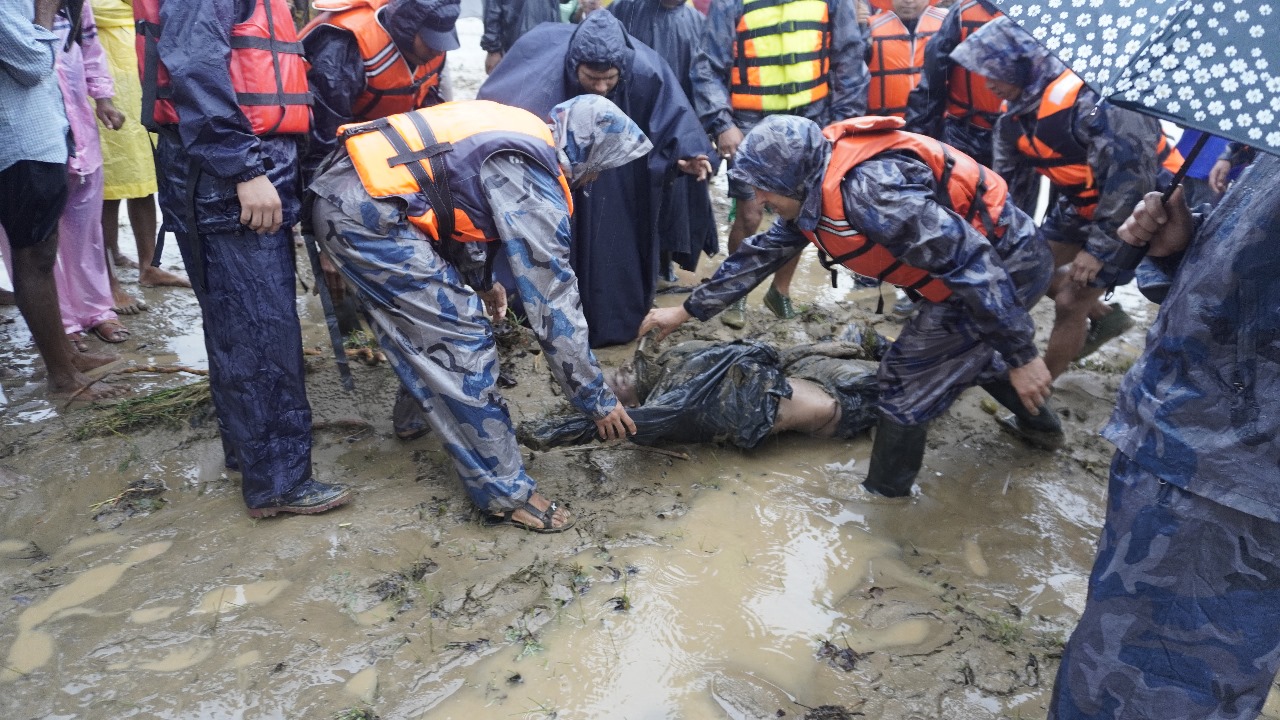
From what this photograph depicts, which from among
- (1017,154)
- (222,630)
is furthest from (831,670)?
(1017,154)

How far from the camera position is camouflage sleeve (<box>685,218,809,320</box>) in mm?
3127

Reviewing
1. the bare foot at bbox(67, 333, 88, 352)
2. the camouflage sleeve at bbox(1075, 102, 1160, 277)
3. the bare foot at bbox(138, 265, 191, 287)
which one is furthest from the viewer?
the bare foot at bbox(138, 265, 191, 287)

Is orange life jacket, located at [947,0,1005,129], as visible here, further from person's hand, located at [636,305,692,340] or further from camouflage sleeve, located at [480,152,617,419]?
camouflage sleeve, located at [480,152,617,419]

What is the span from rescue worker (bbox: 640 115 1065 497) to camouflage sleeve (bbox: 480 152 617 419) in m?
0.65

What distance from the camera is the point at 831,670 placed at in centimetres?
242

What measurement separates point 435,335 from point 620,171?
1827mm

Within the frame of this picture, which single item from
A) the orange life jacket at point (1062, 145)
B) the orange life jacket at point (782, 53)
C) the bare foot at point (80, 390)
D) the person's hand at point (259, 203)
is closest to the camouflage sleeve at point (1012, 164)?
the orange life jacket at point (1062, 145)

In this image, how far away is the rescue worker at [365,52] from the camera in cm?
314

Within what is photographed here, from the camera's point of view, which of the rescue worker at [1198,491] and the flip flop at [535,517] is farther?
the flip flop at [535,517]

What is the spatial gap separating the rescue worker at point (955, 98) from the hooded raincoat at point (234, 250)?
3.53m

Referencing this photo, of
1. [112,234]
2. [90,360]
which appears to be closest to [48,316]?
[90,360]

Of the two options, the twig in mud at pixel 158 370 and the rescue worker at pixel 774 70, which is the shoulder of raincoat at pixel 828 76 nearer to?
the rescue worker at pixel 774 70

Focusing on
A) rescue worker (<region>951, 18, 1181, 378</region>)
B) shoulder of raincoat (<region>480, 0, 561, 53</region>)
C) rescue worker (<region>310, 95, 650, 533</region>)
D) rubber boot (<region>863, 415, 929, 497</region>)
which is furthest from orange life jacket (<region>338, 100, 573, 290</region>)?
shoulder of raincoat (<region>480, 0, 561, 53</region>)

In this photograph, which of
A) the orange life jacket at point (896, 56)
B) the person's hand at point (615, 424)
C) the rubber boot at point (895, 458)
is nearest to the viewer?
the person's hand at point (615, 424)
